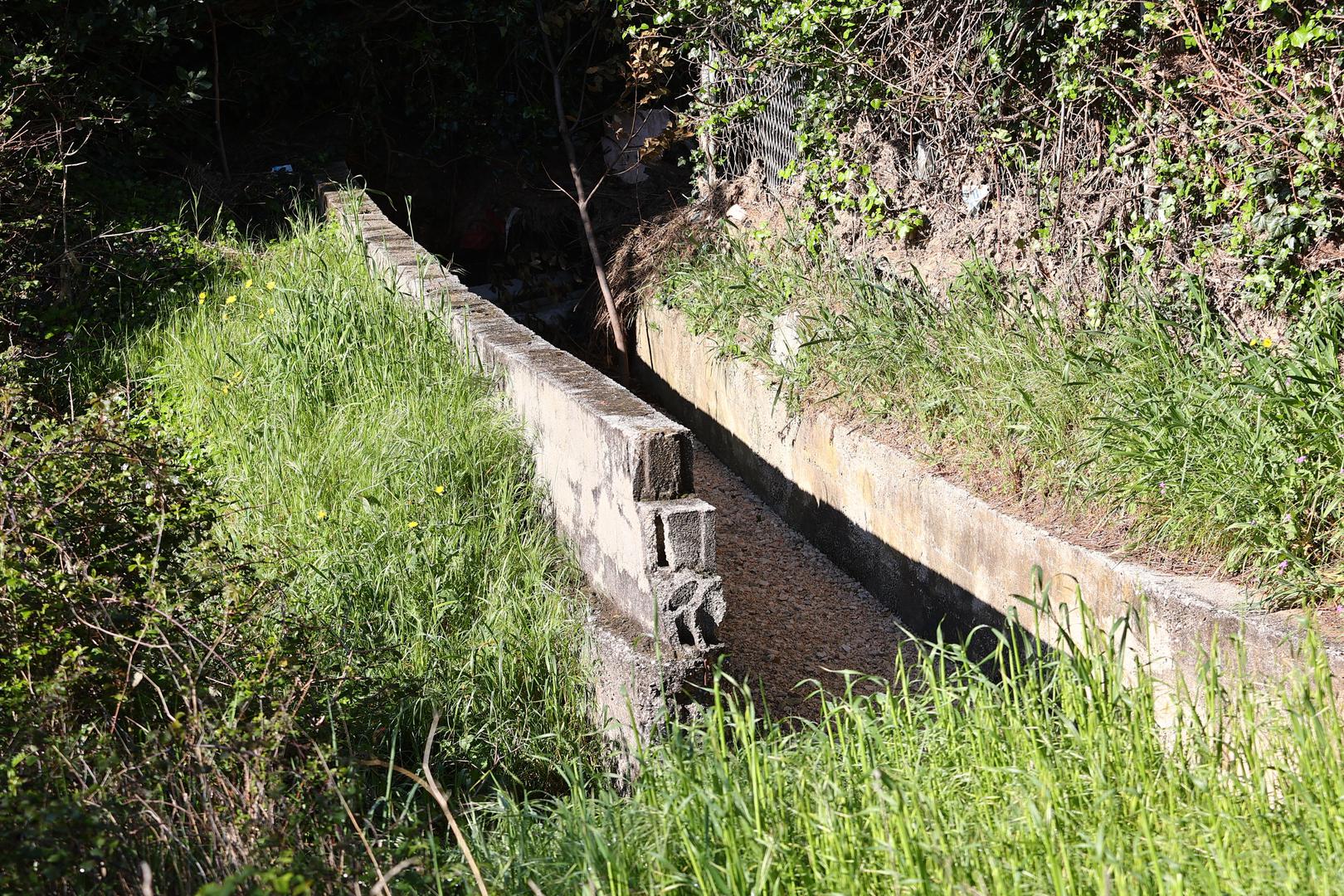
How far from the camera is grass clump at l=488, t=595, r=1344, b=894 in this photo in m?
2.37

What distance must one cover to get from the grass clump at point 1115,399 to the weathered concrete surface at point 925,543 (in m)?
0.16

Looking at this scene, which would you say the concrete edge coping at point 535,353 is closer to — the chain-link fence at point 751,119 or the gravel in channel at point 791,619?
the gravel in channel at point 791,619

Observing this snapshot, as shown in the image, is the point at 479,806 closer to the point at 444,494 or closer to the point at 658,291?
the point at 444,494

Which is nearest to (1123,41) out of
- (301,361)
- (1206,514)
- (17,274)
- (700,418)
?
(1206,514)

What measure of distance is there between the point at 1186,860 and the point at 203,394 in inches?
198

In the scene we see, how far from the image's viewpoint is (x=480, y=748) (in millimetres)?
3881

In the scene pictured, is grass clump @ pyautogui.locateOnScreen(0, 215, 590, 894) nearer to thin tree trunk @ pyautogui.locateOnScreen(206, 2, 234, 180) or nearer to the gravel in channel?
the gravel in channel

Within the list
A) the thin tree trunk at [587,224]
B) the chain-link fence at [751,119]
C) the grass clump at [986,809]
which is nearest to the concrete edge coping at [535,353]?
the grass clump at [986,809]

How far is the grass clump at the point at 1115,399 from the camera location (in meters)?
3.92

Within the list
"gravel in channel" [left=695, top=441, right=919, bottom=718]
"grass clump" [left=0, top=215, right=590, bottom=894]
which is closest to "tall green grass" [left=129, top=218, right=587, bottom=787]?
"grass clump" [left=0, top=215, right=590, bottom=894]

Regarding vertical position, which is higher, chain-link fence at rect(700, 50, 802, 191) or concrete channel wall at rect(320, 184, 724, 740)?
chain-link fence at rect(700, 50, 802, 191)

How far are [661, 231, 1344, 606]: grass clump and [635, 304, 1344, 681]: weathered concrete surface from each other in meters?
0.16

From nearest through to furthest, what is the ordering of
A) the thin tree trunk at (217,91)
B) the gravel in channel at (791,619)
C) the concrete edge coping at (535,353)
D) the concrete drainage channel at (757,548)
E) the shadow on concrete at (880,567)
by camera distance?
the concrete drainage channel at (757,548), the concrete edge coping at (535,353), the shadow on concrete at (880,567), the gravel in channel at (791,619), the thin tree trunk at (217,91)

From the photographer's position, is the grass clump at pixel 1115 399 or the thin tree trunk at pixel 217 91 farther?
the thin tree trunk at pixel 217 91
